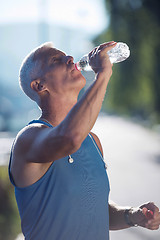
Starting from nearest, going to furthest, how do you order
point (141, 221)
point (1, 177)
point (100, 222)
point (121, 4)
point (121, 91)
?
point (100, 222) → point (141, 221) → point (1, 177) → point (121, 4) → point (121, 91)

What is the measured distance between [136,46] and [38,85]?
736 inches

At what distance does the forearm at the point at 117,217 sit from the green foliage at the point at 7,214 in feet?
8.23

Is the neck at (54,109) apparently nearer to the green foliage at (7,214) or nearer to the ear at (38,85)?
the ear at (38,85)

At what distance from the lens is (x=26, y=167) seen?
5.40ft

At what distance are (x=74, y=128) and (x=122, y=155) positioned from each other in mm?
10511

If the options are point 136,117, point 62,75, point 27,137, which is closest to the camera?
point 27,137

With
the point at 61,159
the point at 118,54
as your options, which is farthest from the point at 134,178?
the point at 61,159

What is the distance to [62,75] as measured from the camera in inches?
73.2

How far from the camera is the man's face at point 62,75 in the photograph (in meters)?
1.86

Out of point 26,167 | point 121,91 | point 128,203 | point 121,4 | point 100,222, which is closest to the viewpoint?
point 26,167

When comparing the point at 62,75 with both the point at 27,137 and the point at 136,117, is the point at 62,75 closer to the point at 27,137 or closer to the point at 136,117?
the point at 27,137

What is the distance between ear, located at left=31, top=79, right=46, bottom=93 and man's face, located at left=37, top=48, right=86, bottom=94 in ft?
0.09

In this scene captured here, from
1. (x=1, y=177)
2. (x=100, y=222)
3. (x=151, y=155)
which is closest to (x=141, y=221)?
(x=100, y=222)

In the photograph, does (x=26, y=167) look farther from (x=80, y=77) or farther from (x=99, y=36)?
(x=99, y=36)
